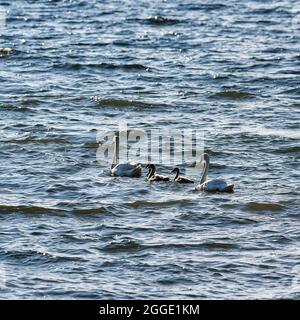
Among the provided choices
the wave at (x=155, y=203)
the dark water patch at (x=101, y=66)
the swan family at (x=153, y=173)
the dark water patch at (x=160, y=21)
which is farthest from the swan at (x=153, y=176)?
the dark water patch at (x=160, y=21)

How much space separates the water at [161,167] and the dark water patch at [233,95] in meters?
0.04

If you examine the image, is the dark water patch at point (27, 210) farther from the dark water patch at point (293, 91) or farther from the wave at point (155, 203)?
the dark water patch at point (293, 91)

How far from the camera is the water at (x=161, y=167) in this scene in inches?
570

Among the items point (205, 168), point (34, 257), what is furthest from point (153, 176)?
point (34, 257)

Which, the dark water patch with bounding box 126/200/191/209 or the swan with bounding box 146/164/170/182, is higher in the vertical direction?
the swan with bounding box 146/164/170/182

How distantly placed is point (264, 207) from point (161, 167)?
294cm

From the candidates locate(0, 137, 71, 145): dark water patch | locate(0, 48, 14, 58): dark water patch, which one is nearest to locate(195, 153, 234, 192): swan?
locate(0, 137, 71, 145): dark water patch

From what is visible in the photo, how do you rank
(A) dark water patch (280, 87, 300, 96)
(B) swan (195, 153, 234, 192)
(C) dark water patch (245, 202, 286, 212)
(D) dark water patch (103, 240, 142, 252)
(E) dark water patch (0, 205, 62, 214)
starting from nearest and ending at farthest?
(D) dark water patch (103, 240, 142, 252)
(E) dark water patch (0, 205, 62, 214)
(C) dark water patch (245, 202, 286, 212)
(B) swan (195, 153, 234, 192)
(A) dark water patch (280, 87, 300, 96)

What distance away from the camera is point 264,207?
55.8 ft

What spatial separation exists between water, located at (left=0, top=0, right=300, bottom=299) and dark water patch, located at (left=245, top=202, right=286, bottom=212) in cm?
3

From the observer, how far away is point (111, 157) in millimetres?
20000

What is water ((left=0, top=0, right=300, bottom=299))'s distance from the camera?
14469 mm

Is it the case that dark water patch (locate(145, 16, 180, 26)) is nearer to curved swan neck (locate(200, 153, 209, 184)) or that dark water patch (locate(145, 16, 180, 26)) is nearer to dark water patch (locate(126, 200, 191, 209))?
curved swan neck (locate(200, 153, 209, 184))
